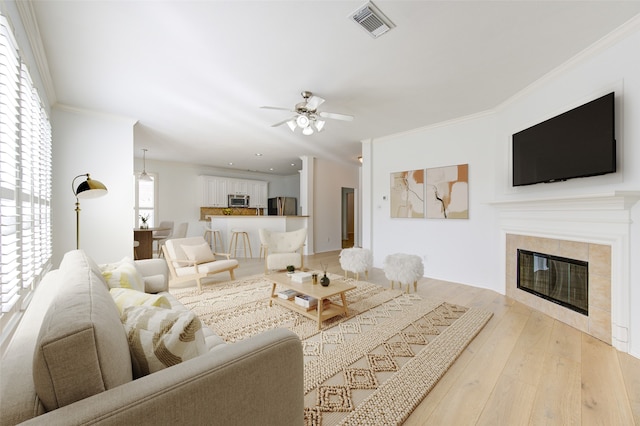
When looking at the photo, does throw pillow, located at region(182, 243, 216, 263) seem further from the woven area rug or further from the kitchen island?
the kitchen island

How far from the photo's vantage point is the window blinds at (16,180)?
144 cm

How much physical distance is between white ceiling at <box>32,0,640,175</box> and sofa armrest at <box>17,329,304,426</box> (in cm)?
219

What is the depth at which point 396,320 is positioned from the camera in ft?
8.82

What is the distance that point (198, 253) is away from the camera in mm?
3799

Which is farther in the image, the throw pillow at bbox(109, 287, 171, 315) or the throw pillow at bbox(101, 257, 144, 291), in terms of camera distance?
the throw pillow at bbox(101, 257, 144, 291)

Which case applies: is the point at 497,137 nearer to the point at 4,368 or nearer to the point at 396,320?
the point at 396,320

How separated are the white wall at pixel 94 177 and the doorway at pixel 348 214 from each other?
20.0 feet

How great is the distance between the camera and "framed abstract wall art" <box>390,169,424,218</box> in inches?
179

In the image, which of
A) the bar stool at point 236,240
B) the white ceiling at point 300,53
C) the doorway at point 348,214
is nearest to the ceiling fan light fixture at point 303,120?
the white ceiling at point 300,53

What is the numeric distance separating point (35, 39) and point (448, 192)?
4.99m

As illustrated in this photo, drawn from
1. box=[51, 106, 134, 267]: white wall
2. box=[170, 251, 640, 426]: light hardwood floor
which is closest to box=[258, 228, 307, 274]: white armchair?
box=[51, 106, 134, 267]: white wall

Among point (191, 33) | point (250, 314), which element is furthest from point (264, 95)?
point (250, 314)

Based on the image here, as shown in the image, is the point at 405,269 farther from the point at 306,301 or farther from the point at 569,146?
the point at 569,146

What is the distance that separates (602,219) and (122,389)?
11.3 ft
